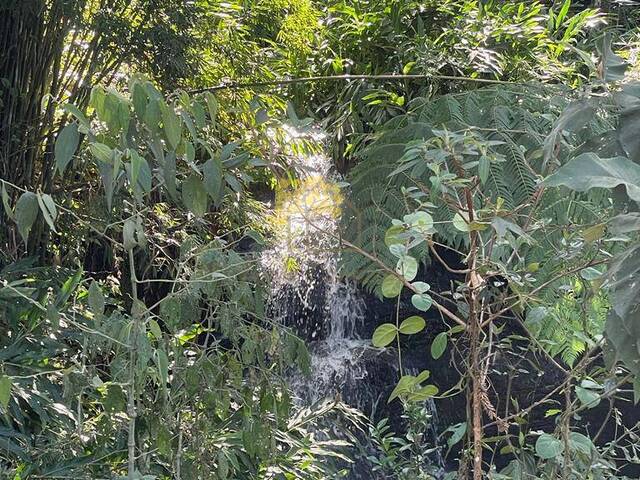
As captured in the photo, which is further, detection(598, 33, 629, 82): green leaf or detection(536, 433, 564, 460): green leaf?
detection(536, 433, 564, 460): green leaf

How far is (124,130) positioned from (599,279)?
0.67 metres

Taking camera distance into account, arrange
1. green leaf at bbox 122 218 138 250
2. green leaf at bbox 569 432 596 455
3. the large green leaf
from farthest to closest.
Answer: green leaf at bbox 569 432 596 455 < green leaf at bbox 122 218 138 250 < the large green leaf

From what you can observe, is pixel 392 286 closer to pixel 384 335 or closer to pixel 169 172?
pixel 384 335

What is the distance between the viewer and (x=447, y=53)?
13.0 ft

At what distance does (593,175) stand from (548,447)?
0.63 m

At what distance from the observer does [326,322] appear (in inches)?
166

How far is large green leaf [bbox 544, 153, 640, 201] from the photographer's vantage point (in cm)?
78

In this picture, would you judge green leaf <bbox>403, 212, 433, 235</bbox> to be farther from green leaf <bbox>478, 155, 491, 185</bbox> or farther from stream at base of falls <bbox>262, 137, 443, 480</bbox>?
stream at base of falls <bbox>262, 137, 443, 480</bbox>

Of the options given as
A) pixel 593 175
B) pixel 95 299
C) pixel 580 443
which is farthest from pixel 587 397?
pixel 95 299

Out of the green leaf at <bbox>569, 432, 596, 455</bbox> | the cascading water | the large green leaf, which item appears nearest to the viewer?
the large green leaf

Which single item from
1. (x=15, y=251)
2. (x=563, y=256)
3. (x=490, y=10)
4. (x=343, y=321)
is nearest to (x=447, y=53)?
(x=490, y=10)

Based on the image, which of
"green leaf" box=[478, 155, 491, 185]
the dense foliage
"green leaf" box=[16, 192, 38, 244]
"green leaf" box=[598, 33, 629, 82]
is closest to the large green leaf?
the dense foliage

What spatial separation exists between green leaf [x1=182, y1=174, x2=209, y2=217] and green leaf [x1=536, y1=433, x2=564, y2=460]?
0.62m

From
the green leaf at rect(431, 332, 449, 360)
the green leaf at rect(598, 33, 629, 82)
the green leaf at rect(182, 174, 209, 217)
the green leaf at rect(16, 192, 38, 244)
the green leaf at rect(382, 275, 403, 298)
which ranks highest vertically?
the green leaf at rect(598, 33, 629, 82)
